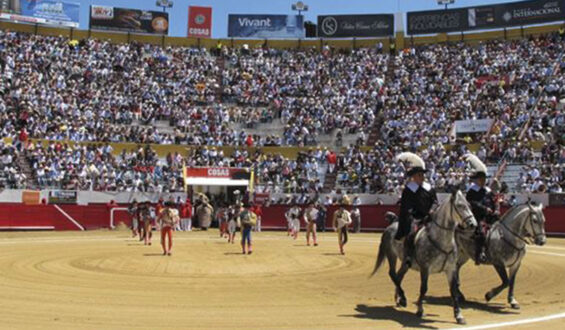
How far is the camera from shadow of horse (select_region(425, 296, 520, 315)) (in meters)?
10.7

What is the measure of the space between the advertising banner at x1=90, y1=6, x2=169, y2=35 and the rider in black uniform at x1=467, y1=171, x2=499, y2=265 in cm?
4662

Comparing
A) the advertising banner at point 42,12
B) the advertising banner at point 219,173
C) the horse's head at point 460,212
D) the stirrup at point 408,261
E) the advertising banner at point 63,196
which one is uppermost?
the advertising banner at point 42,12

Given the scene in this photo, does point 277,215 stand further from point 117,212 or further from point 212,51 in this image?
point 212,51

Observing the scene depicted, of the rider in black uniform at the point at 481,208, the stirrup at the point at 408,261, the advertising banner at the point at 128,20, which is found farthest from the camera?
the advertising banner at the point at 128,20

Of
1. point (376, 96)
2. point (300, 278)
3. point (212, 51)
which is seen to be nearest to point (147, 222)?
point (300, 278)

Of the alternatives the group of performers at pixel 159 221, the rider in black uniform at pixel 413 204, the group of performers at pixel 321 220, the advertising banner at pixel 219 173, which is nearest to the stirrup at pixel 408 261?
the rider in black uniform at pixel 413 204

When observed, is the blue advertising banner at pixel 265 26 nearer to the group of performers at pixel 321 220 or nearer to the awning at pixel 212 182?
the awning at pixel 212 182

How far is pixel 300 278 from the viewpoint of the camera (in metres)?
14.6

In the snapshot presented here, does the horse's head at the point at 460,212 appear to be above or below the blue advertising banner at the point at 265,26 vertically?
below

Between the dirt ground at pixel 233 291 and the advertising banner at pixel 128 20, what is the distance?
117 feet

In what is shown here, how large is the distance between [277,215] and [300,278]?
21.2 m

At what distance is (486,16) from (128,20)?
1247 inches

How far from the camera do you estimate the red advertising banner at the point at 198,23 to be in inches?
2153

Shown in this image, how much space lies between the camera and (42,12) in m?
50.2
